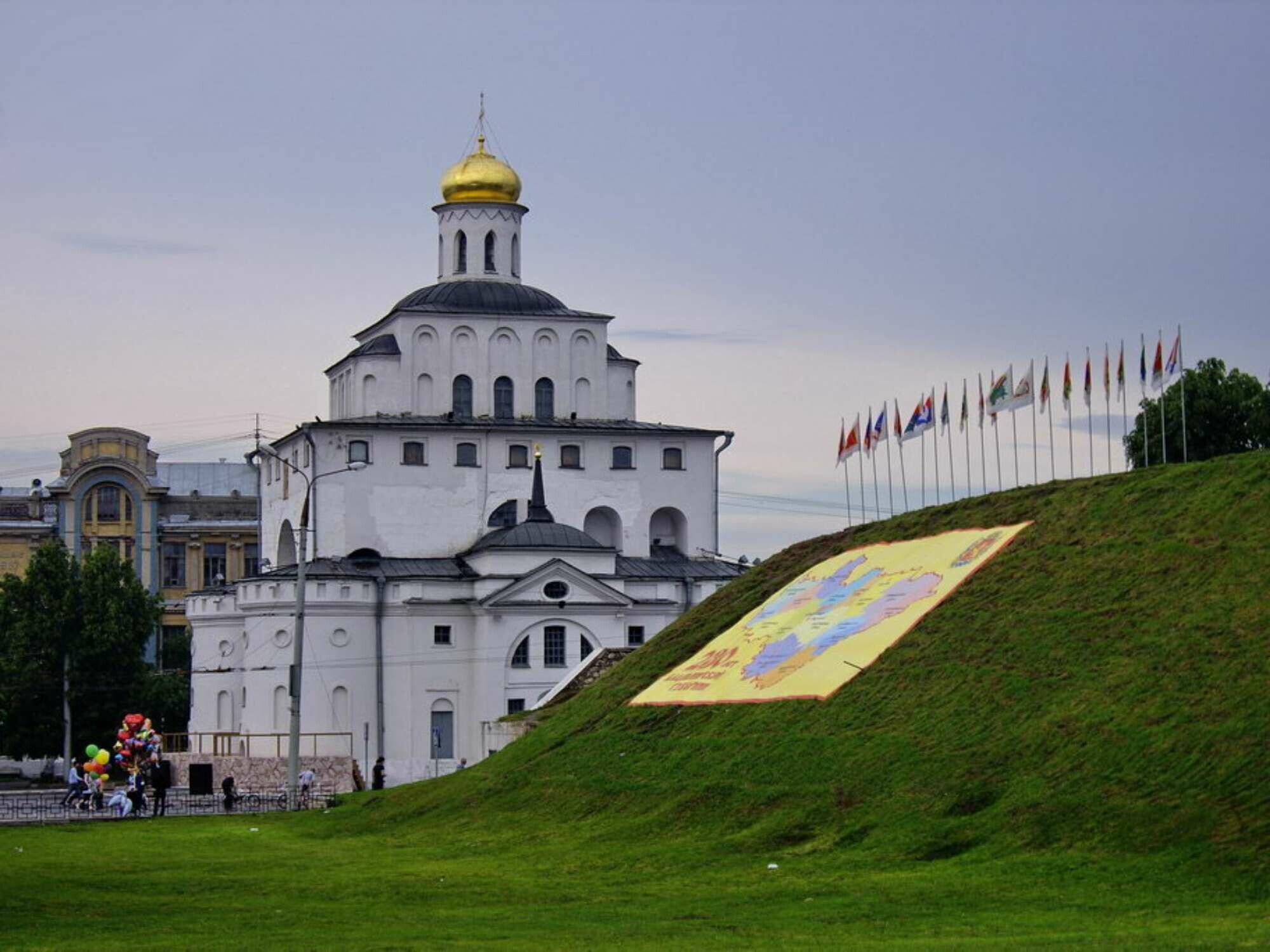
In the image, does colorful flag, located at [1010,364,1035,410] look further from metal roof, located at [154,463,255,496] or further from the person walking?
metal roof, located at [154,463,255,496]

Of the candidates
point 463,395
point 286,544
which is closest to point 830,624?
point 463,395

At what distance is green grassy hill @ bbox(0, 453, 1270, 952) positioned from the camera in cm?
2764

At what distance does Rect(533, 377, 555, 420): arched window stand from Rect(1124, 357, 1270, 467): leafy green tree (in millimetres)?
25213

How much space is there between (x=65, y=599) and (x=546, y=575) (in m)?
22.9

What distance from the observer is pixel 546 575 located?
82.8m

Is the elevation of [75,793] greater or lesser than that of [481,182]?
lesser

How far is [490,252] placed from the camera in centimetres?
9569

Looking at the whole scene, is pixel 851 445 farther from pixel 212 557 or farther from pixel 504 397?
pixel 212 557

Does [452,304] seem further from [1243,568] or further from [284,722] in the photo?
[1243,568]

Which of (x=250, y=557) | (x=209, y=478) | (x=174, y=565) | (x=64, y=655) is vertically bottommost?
(x=64, y=655)

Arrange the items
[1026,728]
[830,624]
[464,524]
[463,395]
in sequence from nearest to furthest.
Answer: [1026,728] < [830,624] < [464,524] < [463,395]

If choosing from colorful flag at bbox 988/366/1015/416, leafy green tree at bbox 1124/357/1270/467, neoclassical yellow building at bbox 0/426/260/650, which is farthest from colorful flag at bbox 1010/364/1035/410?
neoclassical yellow building at bbox 0/426/260/650

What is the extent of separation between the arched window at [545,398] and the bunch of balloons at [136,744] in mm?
28954

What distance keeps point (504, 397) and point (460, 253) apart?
769cm
